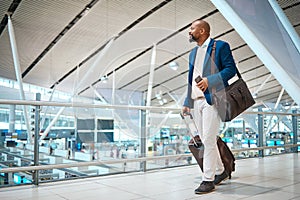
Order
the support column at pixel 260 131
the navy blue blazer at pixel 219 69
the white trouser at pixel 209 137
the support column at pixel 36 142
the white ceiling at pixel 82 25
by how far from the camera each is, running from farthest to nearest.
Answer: the white ceiling at pixel 82 25 < the support column at pixel 260 131 < the support column at pixel 36 142 < the white trouser at pixel 209 137 < the navy blue blazer at pixel 219 69

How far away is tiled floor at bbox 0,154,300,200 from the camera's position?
2154 mm

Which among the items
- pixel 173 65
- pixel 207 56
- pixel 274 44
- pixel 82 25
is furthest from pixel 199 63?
pixel 82 25

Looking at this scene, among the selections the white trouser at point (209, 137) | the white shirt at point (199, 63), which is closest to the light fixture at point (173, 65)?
the white shirt at point (199, 63)

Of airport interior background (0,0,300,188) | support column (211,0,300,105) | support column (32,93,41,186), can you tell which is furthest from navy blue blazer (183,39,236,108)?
support column (32,93,41,186)

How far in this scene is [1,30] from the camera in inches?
450

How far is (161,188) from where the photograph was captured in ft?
8.03

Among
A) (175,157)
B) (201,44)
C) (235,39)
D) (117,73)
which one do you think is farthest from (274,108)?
(235,39)

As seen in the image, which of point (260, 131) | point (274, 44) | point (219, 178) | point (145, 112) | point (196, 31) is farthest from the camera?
point (260, 131)

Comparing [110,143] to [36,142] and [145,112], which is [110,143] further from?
[36,142]

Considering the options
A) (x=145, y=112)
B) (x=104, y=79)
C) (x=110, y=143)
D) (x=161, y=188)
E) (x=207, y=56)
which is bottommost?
(x=161, y=188)

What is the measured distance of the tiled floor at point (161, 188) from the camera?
2.15 m

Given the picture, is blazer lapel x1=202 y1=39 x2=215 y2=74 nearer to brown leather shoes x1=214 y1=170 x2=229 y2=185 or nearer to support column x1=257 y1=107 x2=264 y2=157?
brown leather shoes x1=214 y1=170 x2=229 y2=185

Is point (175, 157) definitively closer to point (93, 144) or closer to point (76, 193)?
point (93, 144)

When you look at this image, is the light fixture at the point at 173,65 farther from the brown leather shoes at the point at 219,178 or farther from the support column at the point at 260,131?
the support column at the point at 260,131
